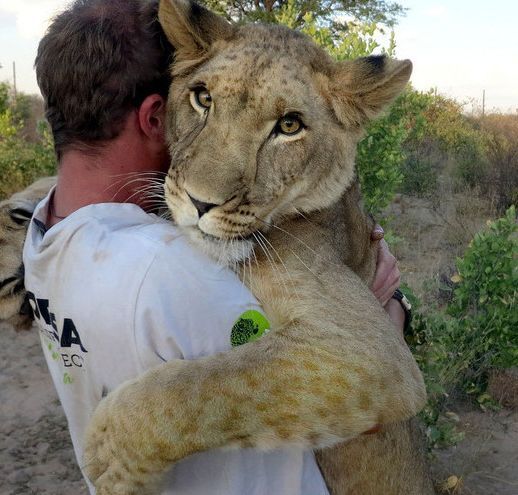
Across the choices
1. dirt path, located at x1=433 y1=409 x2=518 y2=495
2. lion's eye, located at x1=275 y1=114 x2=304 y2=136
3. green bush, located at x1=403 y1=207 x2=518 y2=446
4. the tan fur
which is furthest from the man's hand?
dirt path, located at x1=433 y1=409 x2=518 y2=495

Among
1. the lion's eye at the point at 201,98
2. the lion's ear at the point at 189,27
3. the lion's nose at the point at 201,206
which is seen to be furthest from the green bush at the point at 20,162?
the lion's nose at the point at 201,206

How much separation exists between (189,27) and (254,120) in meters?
0.42

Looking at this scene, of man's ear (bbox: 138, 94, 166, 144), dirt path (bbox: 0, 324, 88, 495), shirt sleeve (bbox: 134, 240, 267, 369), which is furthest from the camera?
dirt path (bbox: 0, 324, 88, 495)

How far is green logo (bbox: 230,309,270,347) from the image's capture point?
69.4 inches

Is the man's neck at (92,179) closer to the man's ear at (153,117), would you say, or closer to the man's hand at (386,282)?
the man's ear at (153,117)

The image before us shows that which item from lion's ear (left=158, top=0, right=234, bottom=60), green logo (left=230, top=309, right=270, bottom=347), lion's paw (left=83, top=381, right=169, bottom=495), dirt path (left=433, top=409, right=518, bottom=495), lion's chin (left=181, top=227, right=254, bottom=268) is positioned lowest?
dirt path (left=433, top=409, right=518, bottom=495)

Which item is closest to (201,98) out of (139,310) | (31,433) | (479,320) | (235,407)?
(139,310)

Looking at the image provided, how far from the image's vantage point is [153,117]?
2145 mm

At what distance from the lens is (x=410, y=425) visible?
2.57 metres

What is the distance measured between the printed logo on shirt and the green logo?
0.38m

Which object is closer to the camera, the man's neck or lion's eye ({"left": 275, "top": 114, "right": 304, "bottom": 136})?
the man's neck

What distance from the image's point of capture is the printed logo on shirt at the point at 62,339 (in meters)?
1.75

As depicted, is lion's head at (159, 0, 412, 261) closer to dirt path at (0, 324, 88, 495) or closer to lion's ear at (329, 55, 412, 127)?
lion's ear at (329, 55, 412, 127)

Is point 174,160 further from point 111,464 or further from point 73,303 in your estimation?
point 111,464
